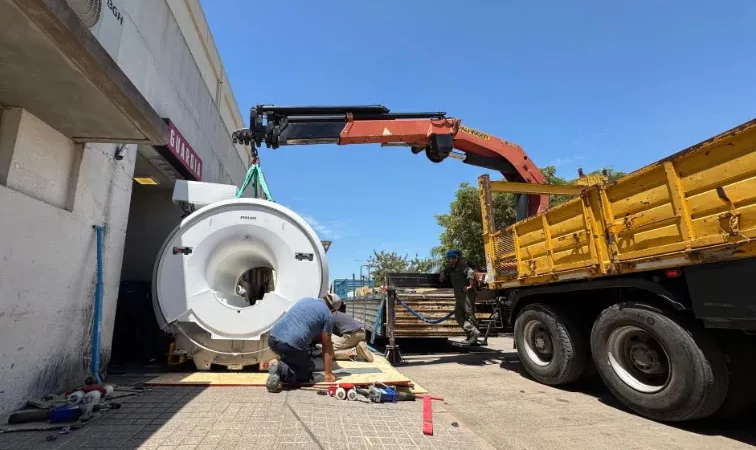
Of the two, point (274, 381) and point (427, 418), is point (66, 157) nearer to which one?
point (274, 381)

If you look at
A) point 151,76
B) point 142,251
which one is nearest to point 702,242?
point 151,76

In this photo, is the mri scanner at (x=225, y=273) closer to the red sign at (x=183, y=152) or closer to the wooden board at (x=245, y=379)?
the wooden board at (x=245, y=379)

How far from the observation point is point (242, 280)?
20.0ft

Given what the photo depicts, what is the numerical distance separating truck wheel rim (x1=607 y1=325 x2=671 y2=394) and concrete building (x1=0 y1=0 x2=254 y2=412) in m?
4.63

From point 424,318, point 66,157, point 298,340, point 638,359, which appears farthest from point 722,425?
point 66,157

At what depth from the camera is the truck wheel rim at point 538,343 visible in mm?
4945

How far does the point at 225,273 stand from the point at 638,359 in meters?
4.62

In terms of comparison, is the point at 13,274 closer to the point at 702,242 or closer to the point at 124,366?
the point at 124,366

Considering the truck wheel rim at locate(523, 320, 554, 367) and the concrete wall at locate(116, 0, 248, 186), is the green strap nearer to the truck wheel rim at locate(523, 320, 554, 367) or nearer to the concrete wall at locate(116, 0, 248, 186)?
the concrete wall at locate(116, 0, 248, 186)

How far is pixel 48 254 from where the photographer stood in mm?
3205

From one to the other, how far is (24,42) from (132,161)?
8.22ft

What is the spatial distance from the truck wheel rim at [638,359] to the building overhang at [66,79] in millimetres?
4629

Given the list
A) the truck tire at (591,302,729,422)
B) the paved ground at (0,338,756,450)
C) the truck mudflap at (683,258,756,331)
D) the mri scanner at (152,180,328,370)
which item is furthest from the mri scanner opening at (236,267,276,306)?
the truck mudflap at (683,258,756,331)

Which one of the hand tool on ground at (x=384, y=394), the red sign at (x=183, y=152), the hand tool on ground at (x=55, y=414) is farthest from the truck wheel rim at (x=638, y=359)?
the red sign at (x=183, y=152)
